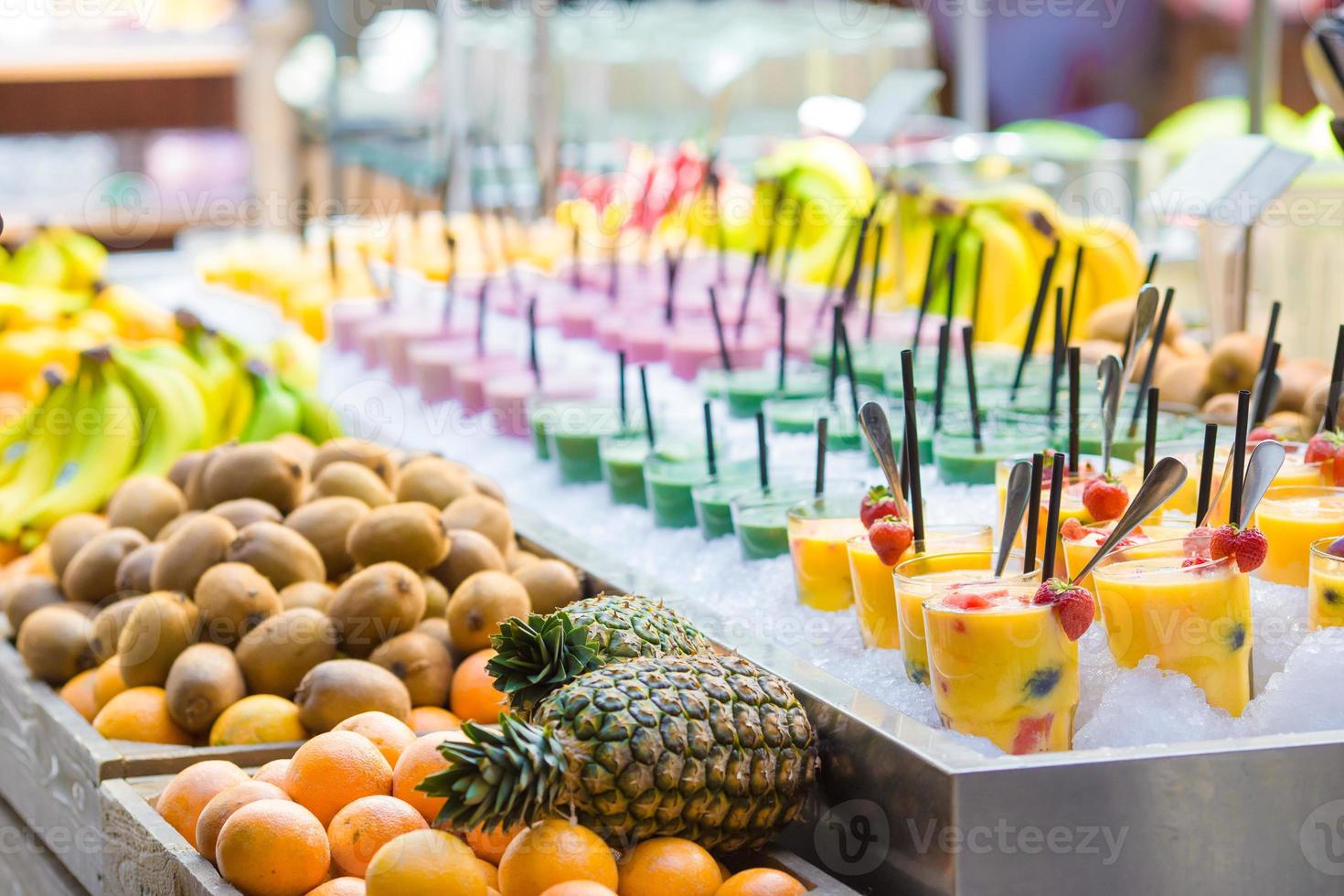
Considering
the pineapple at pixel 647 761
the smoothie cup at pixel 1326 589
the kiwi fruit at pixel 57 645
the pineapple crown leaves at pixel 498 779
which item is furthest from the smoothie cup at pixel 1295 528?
the kiwi fruit at pixel 57 645

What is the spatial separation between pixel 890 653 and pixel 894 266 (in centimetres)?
246

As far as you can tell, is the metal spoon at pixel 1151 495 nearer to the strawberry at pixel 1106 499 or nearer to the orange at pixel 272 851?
the strawberry at pixel 1106 499

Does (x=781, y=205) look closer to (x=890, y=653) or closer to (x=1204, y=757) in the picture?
(x=890, y=653)

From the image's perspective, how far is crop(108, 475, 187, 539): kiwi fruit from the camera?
96.4 inches

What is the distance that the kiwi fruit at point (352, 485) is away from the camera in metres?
2.32

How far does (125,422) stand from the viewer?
3105 millimetres

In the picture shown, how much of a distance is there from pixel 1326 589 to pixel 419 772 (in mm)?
950

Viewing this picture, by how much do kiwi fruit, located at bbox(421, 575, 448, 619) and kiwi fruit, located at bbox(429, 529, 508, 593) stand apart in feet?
0.11

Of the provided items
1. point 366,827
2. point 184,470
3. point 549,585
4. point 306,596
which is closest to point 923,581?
point 366,827

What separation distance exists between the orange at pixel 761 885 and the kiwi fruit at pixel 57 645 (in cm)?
128

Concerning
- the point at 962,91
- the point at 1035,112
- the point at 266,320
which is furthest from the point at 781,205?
the point at 1035,112

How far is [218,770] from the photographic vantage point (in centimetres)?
168

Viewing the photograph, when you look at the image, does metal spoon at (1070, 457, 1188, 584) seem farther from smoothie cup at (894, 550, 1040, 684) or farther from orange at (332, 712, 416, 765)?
orange at (332, 712, 416, 765)

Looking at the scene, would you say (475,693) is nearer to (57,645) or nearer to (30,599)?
(57,645)
